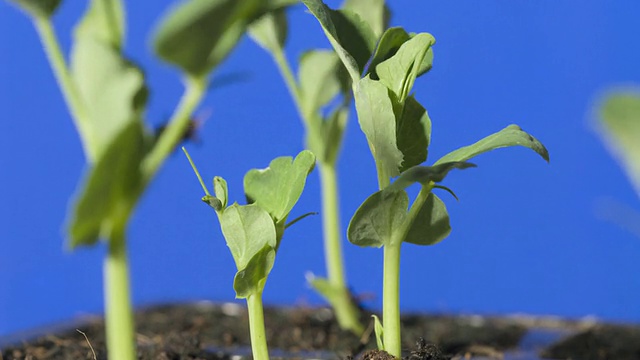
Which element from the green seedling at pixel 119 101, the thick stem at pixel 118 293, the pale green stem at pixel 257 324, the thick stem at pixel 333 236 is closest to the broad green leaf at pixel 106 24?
the green seedling at pixel 119 101

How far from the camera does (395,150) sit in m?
0.51

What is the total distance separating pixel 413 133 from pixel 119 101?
25 cm

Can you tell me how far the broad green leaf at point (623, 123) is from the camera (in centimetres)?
22

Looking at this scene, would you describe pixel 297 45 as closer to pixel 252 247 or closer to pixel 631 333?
pixel 631 333

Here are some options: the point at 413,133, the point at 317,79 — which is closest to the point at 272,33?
the point at 317,79

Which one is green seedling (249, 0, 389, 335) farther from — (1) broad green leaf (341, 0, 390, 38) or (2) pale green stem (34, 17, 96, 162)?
(2) pale green stem (34, 17, 96, 162)

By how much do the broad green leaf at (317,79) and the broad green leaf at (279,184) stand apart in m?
0.30

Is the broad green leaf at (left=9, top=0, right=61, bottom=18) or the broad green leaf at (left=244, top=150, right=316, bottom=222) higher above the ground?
the broad green leaf at (left=9, top=0, right=61, bottom=18)

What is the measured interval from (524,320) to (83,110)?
0.83m

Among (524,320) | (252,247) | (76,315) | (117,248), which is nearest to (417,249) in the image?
(524,320)

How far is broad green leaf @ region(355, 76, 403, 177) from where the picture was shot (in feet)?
1.65

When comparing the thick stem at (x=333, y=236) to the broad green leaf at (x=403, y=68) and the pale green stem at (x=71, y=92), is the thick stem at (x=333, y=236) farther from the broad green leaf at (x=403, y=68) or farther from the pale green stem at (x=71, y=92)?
the pale green stem at (x=71, y=92)

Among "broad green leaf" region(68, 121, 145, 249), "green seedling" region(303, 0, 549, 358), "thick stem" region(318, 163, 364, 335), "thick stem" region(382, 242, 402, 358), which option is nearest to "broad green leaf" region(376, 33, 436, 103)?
"green seedling" region(303, 0, 549, 358)

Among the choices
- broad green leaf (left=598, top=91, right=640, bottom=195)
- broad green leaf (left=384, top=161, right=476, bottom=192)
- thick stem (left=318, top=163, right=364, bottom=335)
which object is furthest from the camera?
thick stem (left=318, top=163, right=364, bottom=335)
